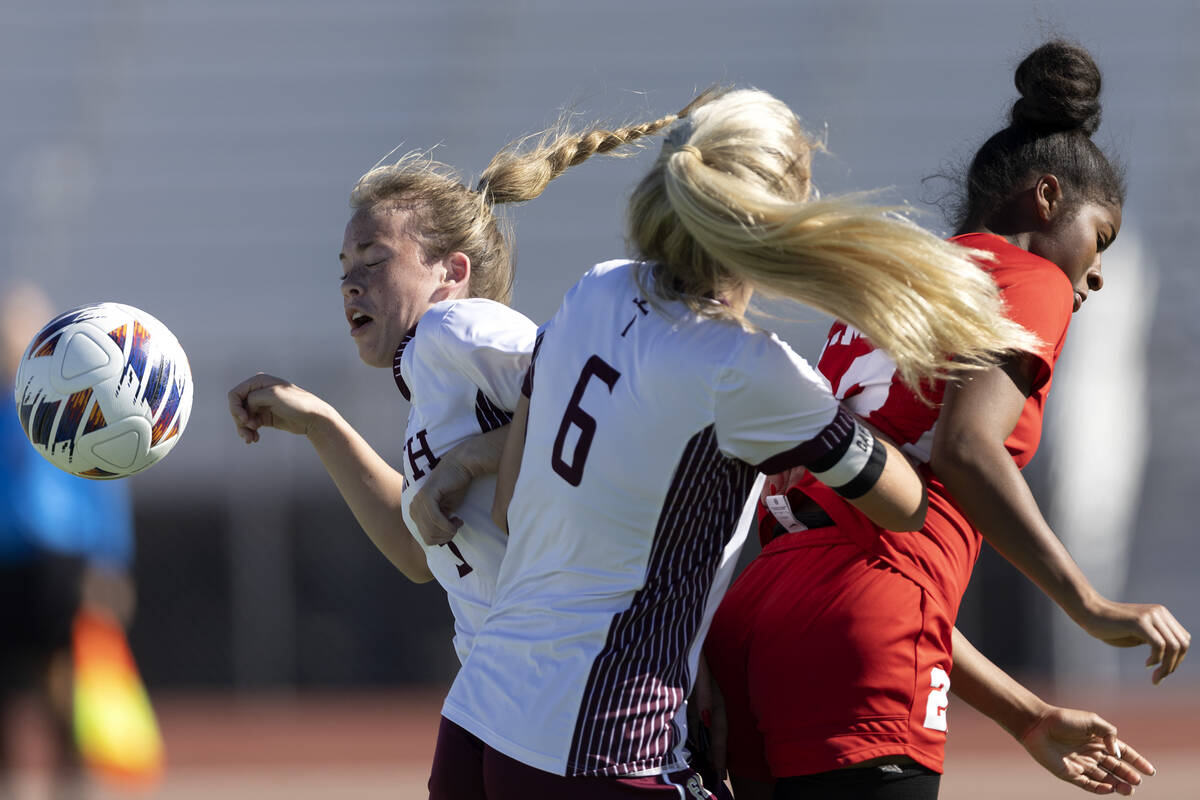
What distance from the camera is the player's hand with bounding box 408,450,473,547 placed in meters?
2.34

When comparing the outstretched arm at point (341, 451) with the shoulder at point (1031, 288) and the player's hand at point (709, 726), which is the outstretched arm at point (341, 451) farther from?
the shoulder at point (1031, 288)

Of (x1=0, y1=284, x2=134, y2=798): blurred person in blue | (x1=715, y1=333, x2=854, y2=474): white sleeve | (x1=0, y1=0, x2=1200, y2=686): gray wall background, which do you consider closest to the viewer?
(x1=715, y1=333, x2=854, y2=474): white sleeve

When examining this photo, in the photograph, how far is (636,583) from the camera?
197 centimetres

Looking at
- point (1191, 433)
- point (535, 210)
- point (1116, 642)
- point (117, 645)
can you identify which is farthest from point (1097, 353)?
point (1116, 642)

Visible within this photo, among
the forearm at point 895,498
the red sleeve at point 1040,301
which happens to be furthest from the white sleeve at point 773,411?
the red sleeve at point 1040,301

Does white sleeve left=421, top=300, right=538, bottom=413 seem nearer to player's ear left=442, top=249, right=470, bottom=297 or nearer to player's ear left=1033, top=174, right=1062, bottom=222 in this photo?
player's ear left=442, top=249, right=470, bottom=297

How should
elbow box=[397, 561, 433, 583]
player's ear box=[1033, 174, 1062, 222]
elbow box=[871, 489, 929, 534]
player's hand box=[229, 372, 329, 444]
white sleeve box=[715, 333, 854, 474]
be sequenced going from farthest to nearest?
elbow box=[397, 561, 433, 583] < player's hand box=[229, 372, 329, 444] < player's ear box=[1033, 174, 1062, 222] < elbow box=[871, 489, 929, 534] < white sleeve box=[715, 333, 854, 474]

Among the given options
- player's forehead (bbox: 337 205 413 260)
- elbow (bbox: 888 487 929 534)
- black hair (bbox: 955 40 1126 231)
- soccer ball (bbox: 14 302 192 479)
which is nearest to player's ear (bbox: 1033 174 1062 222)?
black hair (bbox: 955 40 1126 231)

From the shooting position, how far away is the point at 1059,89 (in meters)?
2.46

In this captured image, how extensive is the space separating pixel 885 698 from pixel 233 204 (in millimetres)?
12887

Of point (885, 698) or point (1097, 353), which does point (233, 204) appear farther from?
point (885, 698)

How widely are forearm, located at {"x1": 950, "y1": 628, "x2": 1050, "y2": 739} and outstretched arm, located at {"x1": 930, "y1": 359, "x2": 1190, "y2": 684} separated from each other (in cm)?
40

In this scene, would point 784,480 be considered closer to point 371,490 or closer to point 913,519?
point 913,519

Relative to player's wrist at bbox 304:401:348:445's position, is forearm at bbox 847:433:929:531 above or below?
below
